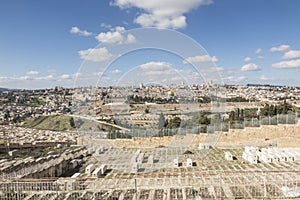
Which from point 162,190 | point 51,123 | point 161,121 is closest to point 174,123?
point 161,121

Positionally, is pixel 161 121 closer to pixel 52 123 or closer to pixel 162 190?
pixel 162 190

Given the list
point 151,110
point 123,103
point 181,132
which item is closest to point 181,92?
point 123,103

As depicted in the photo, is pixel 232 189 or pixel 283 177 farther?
pixel 283 177

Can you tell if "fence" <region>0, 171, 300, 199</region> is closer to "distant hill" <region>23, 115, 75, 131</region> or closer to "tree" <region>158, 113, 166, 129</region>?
"tree" <region>158, 113, 166, 129</region>

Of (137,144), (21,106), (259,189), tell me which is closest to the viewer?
(259,189)

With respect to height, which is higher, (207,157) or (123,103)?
(123,103)

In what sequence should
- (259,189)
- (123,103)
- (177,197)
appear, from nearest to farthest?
(177,197)
(259,189)
(123,103)

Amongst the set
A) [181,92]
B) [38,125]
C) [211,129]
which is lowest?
[38,125]

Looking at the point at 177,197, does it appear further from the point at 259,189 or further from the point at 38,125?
the point at 38,125

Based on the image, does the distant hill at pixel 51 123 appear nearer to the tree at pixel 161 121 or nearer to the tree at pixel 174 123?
the tree at pixel 174 123

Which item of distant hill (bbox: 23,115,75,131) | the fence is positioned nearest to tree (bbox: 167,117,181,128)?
the fence

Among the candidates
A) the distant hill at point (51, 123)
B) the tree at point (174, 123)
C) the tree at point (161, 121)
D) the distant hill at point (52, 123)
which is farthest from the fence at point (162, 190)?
the distant hill at point (51, 123)
